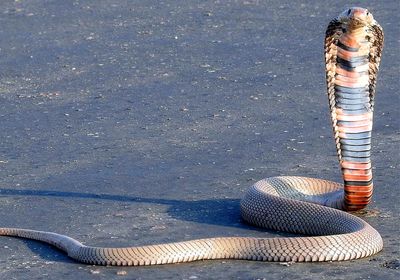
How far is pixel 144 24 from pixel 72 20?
35.4 inches

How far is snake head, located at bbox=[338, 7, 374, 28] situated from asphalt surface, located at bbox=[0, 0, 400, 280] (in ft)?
4.06

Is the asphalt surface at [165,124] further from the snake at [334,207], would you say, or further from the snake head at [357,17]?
the snake head at [357,17]

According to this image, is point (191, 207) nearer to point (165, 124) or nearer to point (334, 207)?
point (334, 207)

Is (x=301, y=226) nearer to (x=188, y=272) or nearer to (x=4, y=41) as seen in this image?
(x=188, y=272)

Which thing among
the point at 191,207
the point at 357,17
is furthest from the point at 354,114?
the point at 191,207

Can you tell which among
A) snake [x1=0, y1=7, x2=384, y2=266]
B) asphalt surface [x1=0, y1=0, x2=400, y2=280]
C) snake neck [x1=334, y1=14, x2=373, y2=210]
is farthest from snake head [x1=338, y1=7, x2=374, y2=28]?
asphalt surface [x1=0, y1=0, x2=400, y2=280]

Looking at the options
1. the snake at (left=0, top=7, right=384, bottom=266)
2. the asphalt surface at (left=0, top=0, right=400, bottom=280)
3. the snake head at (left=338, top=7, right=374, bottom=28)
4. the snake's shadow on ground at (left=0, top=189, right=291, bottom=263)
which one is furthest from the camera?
the snake's shadow on ground at (left=0, top=189, right=291, bottom=263)

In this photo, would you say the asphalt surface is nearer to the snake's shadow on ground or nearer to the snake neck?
the snake's shadow on ground

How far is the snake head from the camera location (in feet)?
26.0

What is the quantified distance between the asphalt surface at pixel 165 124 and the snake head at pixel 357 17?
124cm

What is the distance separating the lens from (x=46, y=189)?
926 centimetres

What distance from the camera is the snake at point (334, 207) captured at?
7395 millimetres

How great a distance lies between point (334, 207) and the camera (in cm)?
862

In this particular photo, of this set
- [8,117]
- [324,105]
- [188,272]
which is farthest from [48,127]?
[188,272]
